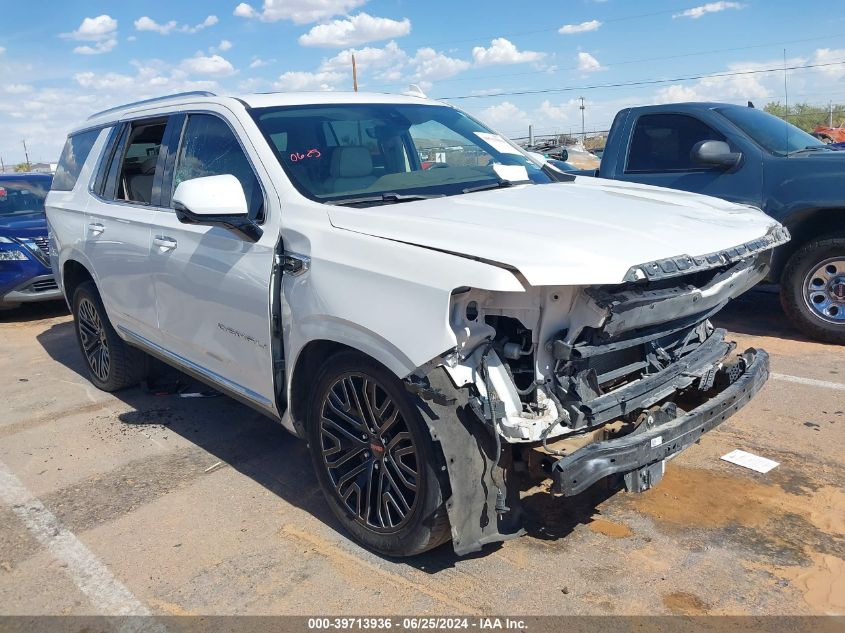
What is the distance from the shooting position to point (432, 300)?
2.66m

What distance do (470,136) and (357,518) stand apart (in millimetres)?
2369

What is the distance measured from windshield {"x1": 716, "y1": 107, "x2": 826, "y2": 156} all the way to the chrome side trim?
4.95 m

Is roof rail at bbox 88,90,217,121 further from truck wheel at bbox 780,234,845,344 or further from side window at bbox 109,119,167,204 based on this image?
truck wheel at bbox 780,234,845,344

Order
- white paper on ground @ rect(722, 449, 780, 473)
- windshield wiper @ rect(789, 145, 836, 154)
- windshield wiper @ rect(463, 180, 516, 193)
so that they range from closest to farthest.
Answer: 1. windshield wiper @ rect(463, 180, 516, 193)
2. white paper on ground @ rect(722, 449, 780, 473)
3. windshield wiper @ rect(789, 145, 836, 154)


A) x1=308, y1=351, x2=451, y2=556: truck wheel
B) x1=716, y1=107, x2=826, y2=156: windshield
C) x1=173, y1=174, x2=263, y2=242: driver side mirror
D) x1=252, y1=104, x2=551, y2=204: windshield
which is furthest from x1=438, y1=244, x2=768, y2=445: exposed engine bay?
x1=716, y1=107, x2=826, y2=156: windshield

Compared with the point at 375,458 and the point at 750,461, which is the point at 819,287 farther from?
the point at 375,458

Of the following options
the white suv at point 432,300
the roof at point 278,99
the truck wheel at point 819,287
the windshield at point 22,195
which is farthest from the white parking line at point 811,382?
the windshield at point 22,195

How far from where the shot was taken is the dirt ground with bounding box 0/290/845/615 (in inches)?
117

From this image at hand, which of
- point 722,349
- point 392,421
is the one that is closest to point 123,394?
point 392,421

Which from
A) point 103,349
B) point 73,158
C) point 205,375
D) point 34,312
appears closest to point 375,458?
point 205,375

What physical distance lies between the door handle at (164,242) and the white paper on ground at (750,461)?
3341 mm

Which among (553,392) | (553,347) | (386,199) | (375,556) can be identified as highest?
(386,199)

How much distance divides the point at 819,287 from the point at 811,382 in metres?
1.30

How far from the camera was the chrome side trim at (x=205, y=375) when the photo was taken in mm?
3754
